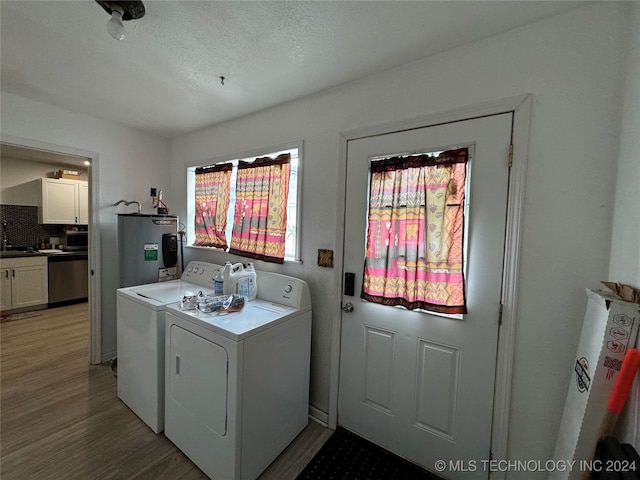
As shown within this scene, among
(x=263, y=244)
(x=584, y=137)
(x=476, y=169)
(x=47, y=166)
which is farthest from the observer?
(x=47, y=166)

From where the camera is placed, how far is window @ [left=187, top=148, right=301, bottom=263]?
210cm

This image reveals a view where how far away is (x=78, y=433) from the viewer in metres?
1.73

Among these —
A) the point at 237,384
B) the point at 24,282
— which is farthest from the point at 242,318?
the point at 24,282

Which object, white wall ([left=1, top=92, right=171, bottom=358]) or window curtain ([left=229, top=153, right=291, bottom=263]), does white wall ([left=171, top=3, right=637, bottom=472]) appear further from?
white wall ([left=1, top=92, right=171, bottom=358])

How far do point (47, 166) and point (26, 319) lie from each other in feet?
8.71

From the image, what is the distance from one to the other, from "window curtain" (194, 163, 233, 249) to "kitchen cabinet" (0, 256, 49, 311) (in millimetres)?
3203

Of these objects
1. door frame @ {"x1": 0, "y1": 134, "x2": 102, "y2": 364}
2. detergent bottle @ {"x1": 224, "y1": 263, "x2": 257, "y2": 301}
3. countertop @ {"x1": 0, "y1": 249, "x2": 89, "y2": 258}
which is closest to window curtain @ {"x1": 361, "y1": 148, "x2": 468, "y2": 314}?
detergent bottle @ {"x1": 224, "y1": 263, "x2": 257, "y2": 301}

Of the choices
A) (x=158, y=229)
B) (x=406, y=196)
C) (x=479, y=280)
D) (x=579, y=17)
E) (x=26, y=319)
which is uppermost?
(x=579, y=17)

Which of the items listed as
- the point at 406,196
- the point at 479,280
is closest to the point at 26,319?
the point at 406,196

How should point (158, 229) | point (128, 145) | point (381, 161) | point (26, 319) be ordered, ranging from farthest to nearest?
point (26, 319) → point (128, 145) → point (158, 229) → point (381, 161)

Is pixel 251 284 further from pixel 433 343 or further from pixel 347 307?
pixel 433 343

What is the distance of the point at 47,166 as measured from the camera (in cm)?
446

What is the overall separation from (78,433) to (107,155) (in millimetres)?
2436

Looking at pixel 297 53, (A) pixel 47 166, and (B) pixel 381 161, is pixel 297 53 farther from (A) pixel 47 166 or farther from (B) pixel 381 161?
(A) pixel 47 166
